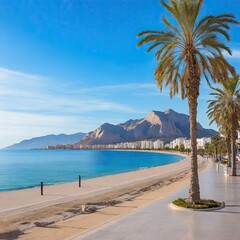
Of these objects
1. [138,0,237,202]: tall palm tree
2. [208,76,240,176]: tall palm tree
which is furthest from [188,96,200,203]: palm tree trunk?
[208,76,240,176]: tall palm tree

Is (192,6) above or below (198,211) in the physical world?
above

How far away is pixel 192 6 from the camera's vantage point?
17719mm

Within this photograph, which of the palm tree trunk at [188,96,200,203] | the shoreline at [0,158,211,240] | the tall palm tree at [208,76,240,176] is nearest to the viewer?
the shoreline at [0,158,211,240]

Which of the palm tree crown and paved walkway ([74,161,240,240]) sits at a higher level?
the palm tree crown

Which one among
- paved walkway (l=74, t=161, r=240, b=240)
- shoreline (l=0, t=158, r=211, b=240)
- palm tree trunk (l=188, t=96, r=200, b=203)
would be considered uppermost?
palm tree trunk (l=188, t=96, r=200, b=203)

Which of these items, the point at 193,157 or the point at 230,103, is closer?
the point at 193,157

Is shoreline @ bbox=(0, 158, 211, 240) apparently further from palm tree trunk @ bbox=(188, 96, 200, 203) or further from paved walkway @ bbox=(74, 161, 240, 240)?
palm tree trunk @ bbox=(188, 96, 200, 203)

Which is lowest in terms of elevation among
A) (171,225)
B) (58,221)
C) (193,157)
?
(58,221)

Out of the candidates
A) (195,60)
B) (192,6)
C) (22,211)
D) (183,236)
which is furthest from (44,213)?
(192,6)

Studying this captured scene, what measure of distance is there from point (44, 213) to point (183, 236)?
967cm

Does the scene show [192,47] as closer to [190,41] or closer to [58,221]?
[190,41]

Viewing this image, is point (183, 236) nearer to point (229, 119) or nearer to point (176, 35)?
point (176, 35)

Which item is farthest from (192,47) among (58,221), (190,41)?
(58,221)

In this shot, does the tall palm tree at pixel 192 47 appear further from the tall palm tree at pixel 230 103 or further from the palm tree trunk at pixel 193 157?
the tall palm tree at pixel 230 103
